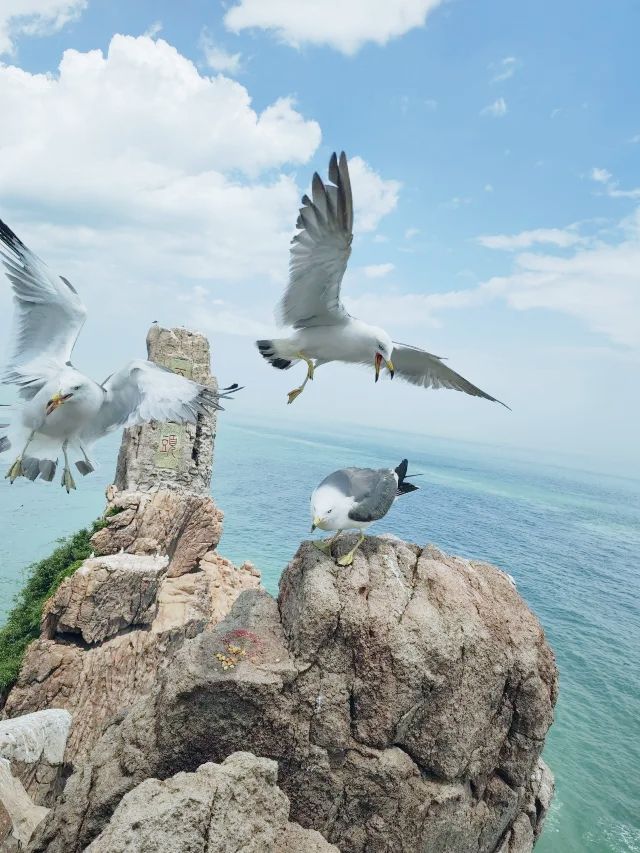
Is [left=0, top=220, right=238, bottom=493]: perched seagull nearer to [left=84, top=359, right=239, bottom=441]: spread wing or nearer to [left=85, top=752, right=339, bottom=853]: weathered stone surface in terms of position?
[left=84, top=359, right=239, bottom=441]: spread wing

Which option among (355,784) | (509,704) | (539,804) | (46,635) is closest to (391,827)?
(355,784)

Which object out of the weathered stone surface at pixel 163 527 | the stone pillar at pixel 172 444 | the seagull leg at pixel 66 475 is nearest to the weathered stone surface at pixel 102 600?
the weathered stone surface at pixel 163 527

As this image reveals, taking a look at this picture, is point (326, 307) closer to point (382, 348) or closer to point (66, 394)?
point (382, 348)

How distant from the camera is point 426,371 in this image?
26.1ft

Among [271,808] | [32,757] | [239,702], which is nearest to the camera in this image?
[271,808]

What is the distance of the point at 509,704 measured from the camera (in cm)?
677

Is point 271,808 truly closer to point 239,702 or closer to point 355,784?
point 239,702

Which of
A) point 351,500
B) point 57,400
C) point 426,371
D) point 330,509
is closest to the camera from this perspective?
point 57,400

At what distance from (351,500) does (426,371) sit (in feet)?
8.13

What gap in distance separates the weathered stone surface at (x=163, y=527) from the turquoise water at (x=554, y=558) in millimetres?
9693

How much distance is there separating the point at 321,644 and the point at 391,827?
7.14 ft

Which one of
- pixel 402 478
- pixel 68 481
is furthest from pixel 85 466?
pixel 402 478

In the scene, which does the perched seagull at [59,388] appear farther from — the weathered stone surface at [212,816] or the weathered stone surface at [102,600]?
the weathered stone surface at [102,600]

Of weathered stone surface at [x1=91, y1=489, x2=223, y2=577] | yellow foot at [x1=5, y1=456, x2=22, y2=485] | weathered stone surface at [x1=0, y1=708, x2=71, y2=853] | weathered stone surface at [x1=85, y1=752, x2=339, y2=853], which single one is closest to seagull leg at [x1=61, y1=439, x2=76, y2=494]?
yellow foot at [x1=5, y1=456, x2=22, y2=485]
